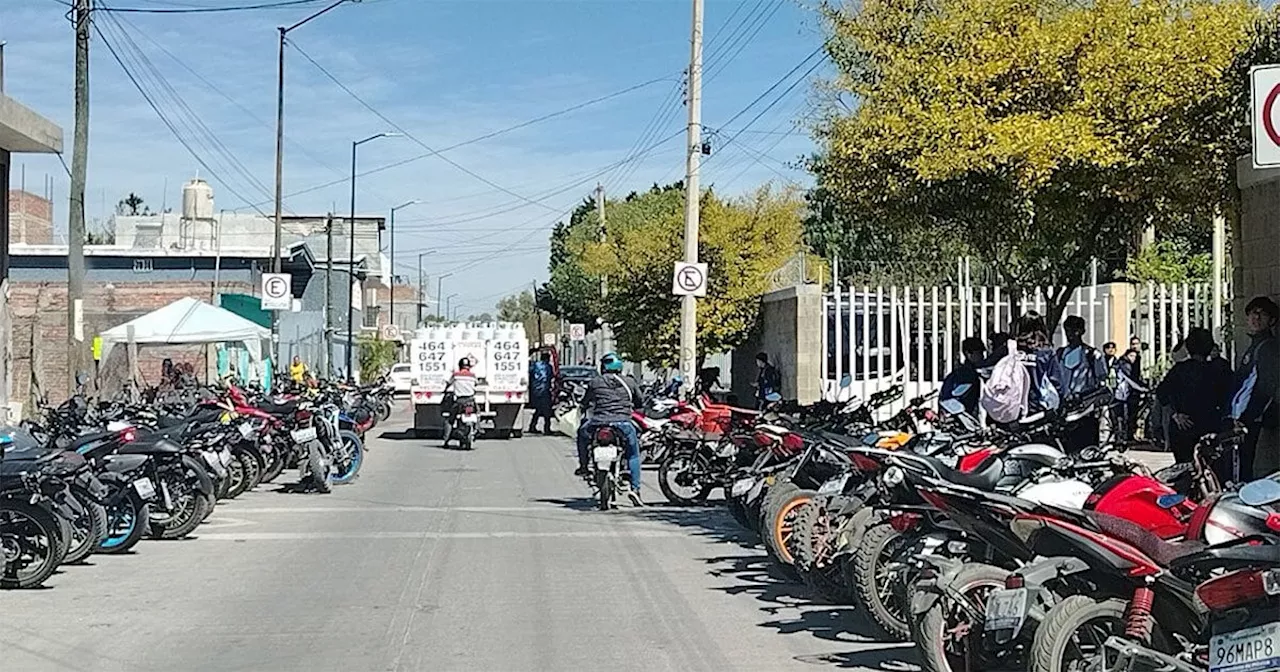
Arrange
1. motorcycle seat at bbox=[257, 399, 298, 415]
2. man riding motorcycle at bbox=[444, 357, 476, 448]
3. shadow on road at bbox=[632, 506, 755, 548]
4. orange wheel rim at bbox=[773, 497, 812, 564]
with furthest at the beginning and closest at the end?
man riding motorcycle at bbox=[444, 357, 476, 448], motorcycle seat at bbox=[257, 399, 298, 415], shadow on road at bbox=[632, 506, 755, 548], orange wheel rim at bbox=[773, 497, 812, 564]

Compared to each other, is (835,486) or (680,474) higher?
(835,486)

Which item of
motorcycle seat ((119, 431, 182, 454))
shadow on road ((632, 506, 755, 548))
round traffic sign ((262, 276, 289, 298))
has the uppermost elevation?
round traffic sign ((262, 276, 289, 298))

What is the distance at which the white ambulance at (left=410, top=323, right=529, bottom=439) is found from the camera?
2958 centimetres

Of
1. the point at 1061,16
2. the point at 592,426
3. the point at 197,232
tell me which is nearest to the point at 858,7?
the point at 1061,16

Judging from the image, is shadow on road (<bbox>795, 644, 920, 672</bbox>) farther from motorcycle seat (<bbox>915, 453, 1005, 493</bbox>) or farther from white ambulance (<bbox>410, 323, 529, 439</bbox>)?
white ambulance (<bbox>410, 323, 529, 439</bbox>)

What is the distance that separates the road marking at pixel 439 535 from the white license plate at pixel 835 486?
372cm

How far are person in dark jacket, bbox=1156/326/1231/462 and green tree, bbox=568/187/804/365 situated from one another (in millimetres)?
20283

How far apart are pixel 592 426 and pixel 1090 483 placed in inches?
346

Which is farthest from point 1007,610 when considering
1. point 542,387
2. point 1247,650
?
point 542,387

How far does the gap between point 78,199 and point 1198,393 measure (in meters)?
17.7

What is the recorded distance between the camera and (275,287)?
31.4 m

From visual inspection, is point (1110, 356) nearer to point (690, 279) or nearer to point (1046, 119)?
point (690, 279)

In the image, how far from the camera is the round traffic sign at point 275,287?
103ft

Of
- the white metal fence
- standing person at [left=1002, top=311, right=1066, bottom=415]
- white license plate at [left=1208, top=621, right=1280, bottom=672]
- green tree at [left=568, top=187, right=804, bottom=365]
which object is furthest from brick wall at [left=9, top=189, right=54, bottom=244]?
white license plate at [left=1208, top=621, right=1280, bottom=672]
